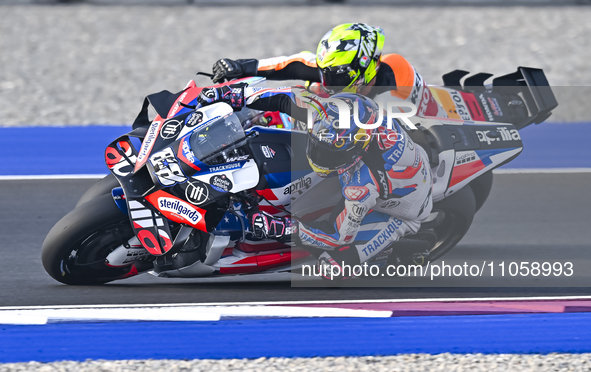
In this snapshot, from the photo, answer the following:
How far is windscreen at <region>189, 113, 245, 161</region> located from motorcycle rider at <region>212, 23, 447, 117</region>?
1.55 ft

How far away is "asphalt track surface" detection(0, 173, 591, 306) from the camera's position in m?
4.33

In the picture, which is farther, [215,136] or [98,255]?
[98,255]

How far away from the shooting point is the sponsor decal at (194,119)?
13.1ft

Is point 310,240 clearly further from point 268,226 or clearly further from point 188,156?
point 188,156

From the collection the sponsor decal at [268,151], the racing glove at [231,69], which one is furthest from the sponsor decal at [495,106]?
the sponsor decal at [268,151]

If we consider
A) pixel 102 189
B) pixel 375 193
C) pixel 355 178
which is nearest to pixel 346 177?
pixel 355 178

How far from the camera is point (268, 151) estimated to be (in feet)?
13.3

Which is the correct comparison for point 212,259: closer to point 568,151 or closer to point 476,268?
point 476,268

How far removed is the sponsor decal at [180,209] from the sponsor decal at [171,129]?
0.32 metres

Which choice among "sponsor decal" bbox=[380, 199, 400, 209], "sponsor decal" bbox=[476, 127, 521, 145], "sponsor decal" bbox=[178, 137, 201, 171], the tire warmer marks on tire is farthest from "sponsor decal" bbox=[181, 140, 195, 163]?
"sponsor decal" bbox=[476, 127, 521, 145]

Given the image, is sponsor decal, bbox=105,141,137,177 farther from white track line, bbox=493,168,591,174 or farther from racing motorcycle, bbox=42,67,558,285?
white track line, bbox=493,168,591,174

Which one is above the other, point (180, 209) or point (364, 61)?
point (364, 61)

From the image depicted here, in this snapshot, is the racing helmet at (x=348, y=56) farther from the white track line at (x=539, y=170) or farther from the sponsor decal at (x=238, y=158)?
the white track line at (x=539, y=170)

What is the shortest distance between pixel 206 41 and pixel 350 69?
8323 millimetres
